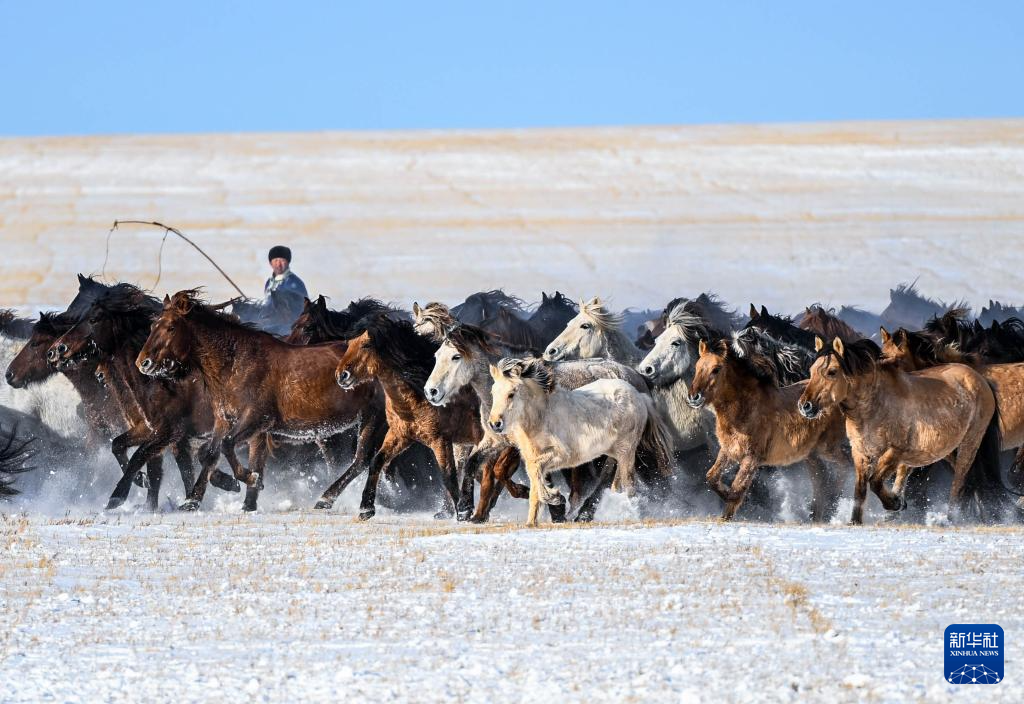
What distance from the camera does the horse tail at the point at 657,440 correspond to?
1231cm

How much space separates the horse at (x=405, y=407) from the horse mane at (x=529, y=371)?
133cm

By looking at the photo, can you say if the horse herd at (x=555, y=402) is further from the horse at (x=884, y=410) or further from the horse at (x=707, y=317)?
the horse at (x=707, y=317)

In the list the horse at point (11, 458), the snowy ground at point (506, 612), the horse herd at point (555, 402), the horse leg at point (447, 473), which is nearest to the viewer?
the snowy ground at point (506, 612)

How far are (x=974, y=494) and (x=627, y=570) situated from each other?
3710 mm

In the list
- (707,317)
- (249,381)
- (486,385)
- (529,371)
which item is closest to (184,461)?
(249,381)

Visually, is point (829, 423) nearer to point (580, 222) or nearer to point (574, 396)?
point (574, 396)

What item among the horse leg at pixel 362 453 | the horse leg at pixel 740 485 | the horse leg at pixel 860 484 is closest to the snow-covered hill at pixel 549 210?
the horse leg at pixel 362 453

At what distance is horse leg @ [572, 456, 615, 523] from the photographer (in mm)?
12219

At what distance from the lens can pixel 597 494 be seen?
40.4 feet

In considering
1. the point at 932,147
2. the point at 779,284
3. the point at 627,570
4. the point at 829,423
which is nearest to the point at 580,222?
the point at 779,284

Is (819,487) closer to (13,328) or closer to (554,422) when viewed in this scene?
(554,422)

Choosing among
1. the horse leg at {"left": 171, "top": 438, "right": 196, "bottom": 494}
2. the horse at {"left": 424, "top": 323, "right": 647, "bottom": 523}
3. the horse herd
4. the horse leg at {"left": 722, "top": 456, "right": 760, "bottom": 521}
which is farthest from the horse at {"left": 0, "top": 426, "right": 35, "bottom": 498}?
the horse leg at {"left": 722, "top": 456, "right": 760, "bottom": 521}

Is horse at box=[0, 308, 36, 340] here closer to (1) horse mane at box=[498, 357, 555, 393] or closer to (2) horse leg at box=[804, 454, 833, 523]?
(1) horse mane at box=[498, 357, 555, 393]

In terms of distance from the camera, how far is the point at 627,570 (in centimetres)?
Result: 930
